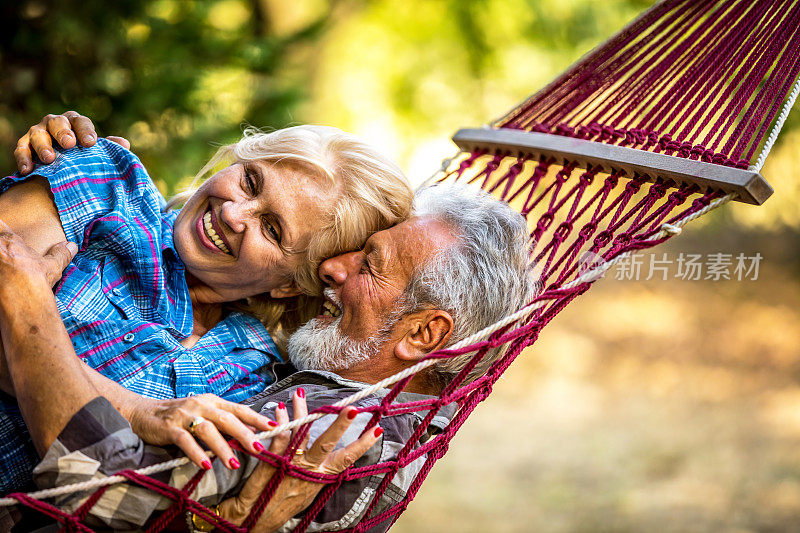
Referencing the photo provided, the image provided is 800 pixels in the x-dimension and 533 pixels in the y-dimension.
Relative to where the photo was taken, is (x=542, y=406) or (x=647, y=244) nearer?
(x=647, y=244)

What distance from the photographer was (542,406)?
5656 millimetres

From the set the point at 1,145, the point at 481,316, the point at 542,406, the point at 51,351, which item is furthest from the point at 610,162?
the point at 542,406

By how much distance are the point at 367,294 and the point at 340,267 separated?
116mm

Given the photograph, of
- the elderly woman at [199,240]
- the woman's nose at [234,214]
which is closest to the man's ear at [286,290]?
the elderly woman at [199,240]

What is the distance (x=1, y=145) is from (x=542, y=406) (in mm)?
3741

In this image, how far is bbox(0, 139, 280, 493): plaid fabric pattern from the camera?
1792mm

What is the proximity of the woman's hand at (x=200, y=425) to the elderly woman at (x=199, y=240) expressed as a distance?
346 mm

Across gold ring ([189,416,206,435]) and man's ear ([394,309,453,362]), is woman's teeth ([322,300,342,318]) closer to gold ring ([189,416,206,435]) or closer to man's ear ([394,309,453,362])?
man's ear ([394,309,453,362])

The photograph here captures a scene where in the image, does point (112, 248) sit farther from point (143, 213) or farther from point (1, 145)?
point (1, 145)

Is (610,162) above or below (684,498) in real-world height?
above

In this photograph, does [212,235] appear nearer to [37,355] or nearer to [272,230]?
[272,230]

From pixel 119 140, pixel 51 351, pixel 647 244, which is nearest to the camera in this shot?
pixel 51 351

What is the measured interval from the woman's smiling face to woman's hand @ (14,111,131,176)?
309mm

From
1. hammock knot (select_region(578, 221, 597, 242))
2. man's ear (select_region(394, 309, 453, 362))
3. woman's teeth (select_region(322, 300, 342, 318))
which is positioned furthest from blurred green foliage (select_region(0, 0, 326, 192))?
hammock knot (select_region(578, 221, 597, 242))
